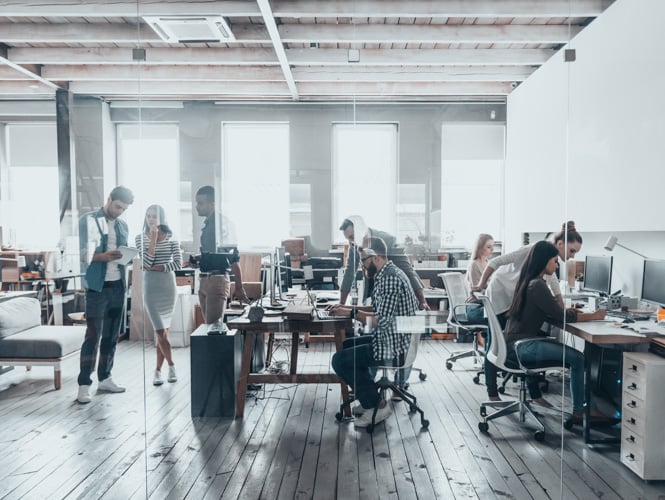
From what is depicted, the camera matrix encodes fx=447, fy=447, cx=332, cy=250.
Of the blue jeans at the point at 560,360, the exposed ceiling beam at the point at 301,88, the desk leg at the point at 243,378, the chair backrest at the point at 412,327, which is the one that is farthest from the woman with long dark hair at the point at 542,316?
the desk leg at the point at 243,378

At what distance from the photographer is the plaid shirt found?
9.32 feet

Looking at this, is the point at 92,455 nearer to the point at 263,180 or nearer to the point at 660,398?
the point at 263,180

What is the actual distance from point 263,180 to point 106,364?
154 cm

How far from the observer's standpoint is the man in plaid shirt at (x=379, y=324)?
284 centimetres

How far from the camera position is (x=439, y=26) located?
3.58m

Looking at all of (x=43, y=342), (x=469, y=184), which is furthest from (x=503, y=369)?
(x=43, y=342)

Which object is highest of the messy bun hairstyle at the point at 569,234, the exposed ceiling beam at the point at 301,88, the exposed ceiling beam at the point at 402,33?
the exposed ceiling beam at the point at 402,33

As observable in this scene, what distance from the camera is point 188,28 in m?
2.89

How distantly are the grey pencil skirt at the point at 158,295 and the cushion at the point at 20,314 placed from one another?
73 cm

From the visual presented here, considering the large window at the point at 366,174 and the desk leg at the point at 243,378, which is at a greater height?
the large window at the point at 366,174

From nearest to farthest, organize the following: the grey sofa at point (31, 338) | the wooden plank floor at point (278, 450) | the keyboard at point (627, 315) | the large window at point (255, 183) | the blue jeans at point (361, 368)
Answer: the wooden plank floor at point (278, 450), the large window at point (255, 183), the grey sofa at point (31, 338), the blue jeans at point (361, 368), the keyboard at point (627, 315)

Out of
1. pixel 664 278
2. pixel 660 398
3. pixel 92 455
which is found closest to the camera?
pixel 660 398

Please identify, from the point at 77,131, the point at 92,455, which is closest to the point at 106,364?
the point at 92,455

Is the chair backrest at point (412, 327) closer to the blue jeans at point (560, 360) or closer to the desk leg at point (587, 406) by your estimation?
the blue jeans at point (560, 360)
